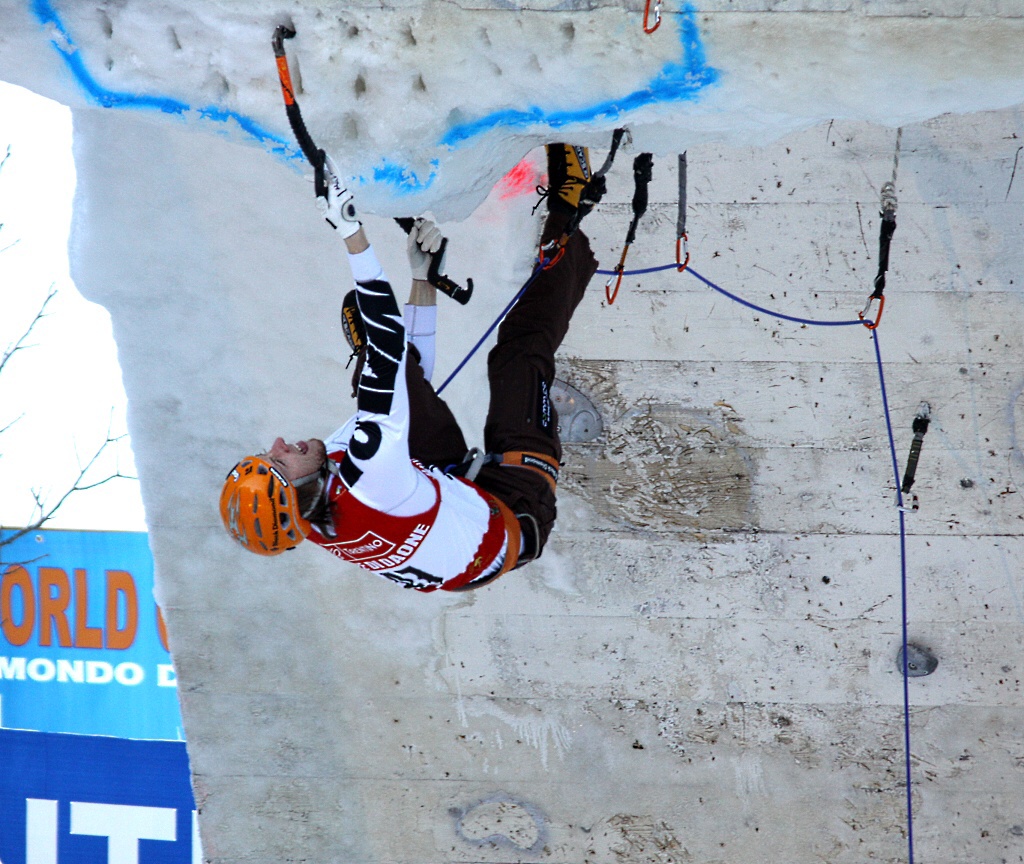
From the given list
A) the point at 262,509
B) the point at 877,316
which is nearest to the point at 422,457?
the point at 262,509

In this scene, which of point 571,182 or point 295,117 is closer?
point 295,117

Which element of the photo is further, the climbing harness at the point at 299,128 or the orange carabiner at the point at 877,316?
the orange carabiner at the point at 877,316

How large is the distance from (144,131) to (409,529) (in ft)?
4.70

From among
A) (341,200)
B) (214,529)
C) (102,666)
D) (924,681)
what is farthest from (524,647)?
(102,666)

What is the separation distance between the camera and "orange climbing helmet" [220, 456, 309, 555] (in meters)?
1.51

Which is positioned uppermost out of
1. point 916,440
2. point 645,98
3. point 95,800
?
point 645,98

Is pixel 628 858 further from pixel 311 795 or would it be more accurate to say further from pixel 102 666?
pixel 102 666

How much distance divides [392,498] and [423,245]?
22.3 inches

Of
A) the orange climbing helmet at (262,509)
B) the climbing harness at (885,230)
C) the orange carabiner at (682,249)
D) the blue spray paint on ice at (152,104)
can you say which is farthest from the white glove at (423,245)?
the climbing harness at (885,230)

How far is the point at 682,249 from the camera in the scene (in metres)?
2.31

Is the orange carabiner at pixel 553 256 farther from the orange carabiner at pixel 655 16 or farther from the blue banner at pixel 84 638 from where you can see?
the blue banner at pixel 84 638

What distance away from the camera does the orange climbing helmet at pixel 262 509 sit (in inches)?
59.4

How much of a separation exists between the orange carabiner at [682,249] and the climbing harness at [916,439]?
764mm

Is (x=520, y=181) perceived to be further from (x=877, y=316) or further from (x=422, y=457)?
(x=877, y=316)
